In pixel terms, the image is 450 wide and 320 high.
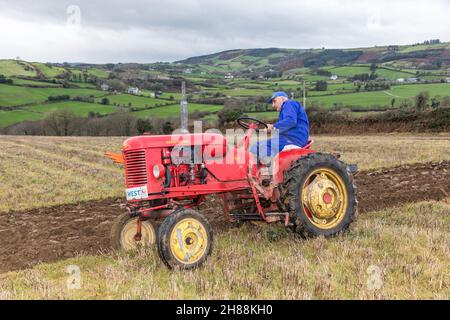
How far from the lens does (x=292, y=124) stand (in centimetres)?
621

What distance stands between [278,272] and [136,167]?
6.93 feet

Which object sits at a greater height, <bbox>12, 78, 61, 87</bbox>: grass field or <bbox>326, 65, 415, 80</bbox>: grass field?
<bbox>326, 65, 415, 80</bbox>: grass field

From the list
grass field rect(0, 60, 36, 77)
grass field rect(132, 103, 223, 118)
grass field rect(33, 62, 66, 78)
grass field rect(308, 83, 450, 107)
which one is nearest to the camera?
grass field rect(308, 83, 450, 107)

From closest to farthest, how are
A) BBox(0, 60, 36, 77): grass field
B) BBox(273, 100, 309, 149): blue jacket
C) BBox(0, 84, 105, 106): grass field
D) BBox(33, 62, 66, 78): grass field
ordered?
BBox(273, 100, 309, 149): blue jacket < BBox(0, 84, 105, 106): grass field < BBox(0, 60, 36, 77): grass field < BBox(33, 62, 66, 78): grass field

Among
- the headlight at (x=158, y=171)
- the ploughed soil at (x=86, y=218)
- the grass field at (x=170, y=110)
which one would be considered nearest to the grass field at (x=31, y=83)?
the grass field at (x=170, y=110)

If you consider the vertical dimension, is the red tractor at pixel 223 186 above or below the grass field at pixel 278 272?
above

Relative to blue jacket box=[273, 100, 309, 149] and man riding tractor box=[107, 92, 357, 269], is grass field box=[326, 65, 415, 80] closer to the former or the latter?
blue jacket box=[273, 100, 309, 149]

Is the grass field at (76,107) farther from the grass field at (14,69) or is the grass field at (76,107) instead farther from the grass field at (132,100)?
the grass field at (14,69)

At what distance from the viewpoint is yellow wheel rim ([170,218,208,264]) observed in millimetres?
4977

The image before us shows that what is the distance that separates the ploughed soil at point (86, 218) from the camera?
662 cm

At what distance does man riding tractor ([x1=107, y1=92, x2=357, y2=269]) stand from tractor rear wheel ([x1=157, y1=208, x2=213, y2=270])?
2 centimetres

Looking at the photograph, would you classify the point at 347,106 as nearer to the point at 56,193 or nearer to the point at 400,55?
the point at 56,193

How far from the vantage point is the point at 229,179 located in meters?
6.07

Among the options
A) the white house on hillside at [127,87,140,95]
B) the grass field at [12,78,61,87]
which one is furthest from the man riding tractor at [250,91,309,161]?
the grass field at [12,78,61,87]
